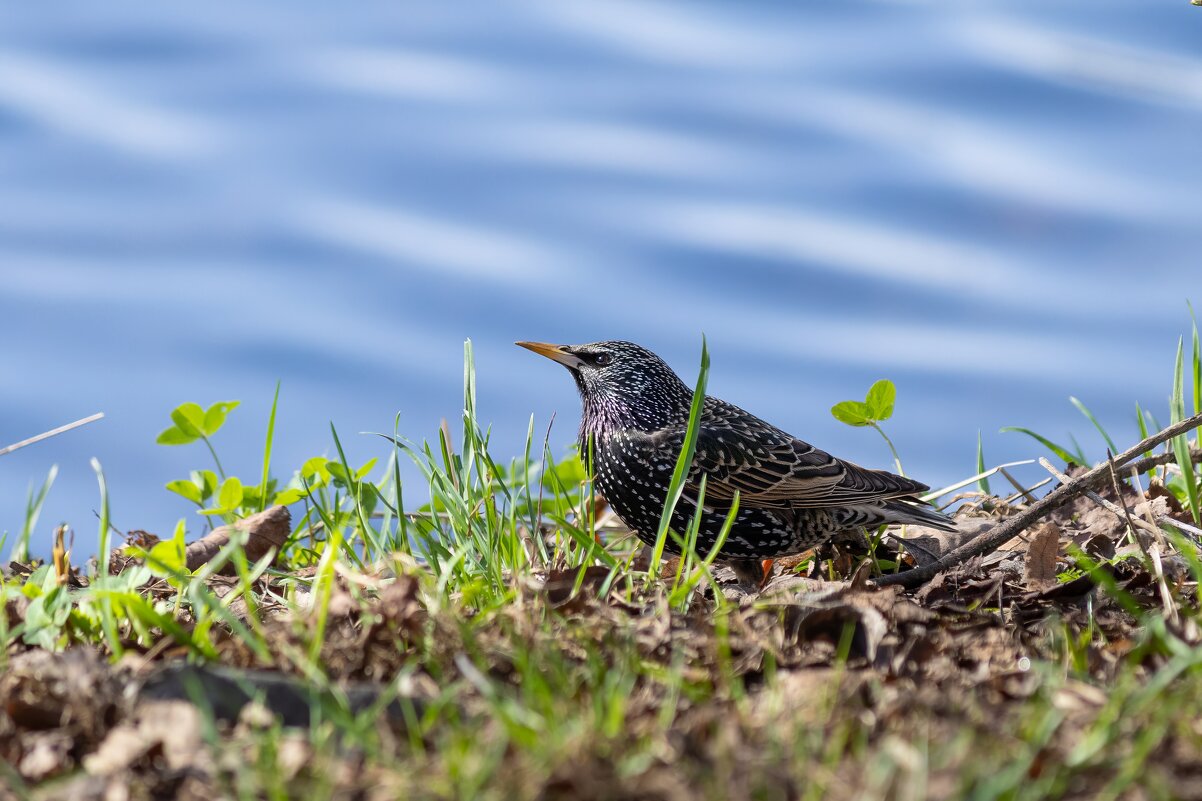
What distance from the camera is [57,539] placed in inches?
A: 143

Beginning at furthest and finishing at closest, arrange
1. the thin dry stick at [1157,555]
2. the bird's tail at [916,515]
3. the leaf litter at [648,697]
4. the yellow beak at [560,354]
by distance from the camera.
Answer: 1. the yellow beak at [560,354]
2. the bird's tail at [916,515]
3. the thin dry stick at [1157,555]
4. the leaf litter at [648,697]

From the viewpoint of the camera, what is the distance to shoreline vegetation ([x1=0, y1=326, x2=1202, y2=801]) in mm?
2105

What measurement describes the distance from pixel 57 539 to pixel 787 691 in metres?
2.07

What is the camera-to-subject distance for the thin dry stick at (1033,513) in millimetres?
3707

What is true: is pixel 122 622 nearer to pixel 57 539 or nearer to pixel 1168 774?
pixel 57 539

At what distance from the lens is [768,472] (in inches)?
206

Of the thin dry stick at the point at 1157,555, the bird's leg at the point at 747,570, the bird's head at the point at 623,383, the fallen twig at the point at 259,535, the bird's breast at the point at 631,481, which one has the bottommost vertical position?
the fallen twig at the point at 259,535

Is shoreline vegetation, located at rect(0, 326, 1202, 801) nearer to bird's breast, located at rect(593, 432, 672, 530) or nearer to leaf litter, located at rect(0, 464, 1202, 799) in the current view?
leaf litter, located at rect(0, 464, 1202, 799)

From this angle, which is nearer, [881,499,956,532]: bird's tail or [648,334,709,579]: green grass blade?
[648,334,709,579]: green grass blade

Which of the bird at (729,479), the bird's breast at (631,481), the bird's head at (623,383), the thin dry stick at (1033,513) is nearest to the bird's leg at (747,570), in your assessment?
the bird at (729,479)

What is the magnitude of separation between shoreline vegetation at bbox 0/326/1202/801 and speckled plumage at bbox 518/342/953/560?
0.63m

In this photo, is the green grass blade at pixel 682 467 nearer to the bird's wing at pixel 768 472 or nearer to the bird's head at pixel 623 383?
the bird's wing at pixel 768 472

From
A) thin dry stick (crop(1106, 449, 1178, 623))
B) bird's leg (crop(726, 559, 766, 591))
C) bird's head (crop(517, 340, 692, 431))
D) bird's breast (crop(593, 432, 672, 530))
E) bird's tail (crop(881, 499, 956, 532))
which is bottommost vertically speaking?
bird's leg (crop(726, 559, 766, 591))

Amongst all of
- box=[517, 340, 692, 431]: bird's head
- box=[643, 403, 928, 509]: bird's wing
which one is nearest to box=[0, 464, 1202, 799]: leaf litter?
box=[643, 403, 928, 509]: bird's wing
